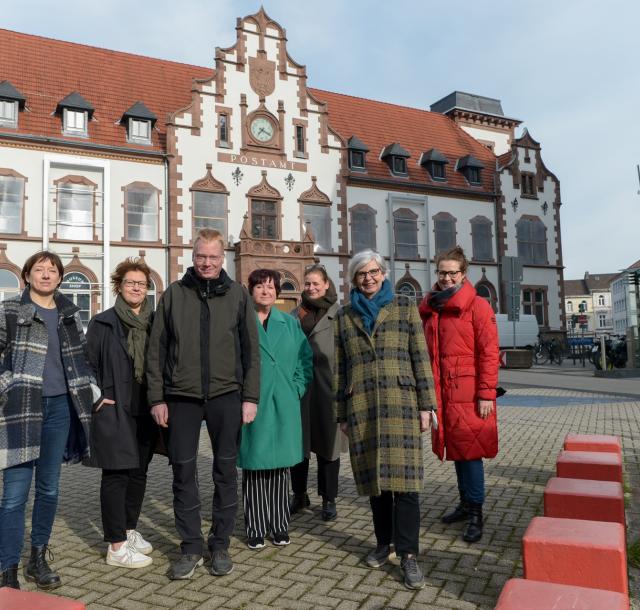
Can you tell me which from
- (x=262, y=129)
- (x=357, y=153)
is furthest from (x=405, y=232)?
(x=262, y=129)

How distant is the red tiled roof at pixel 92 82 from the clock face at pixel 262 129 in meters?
3.50

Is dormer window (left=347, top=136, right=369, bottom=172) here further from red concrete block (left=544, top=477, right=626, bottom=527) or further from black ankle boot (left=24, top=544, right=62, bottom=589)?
black ankle boot (left=24, top=544, right=62, bottom=589)

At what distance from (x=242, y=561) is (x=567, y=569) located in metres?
2.13

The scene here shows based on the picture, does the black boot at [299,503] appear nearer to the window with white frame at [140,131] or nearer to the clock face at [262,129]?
the window with white frame at [140,131]

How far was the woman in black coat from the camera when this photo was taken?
4117 mm

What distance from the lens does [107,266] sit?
2291 cm

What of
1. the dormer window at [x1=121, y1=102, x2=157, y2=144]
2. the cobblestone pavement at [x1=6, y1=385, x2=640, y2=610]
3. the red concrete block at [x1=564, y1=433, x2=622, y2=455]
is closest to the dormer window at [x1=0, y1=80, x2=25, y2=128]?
the dormer window at [x1=121, y1=102, x2=157, y2=144]

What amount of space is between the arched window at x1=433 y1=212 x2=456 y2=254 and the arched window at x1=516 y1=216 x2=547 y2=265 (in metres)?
4.16

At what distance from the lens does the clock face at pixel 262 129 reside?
2592 cm

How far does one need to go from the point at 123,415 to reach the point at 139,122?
2271 centimetres

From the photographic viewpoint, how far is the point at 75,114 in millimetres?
23625

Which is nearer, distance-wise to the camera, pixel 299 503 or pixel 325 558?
pixel 325 558

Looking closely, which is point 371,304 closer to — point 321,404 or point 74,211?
point 321,404

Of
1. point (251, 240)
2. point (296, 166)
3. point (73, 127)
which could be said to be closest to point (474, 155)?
point (296, 166)
